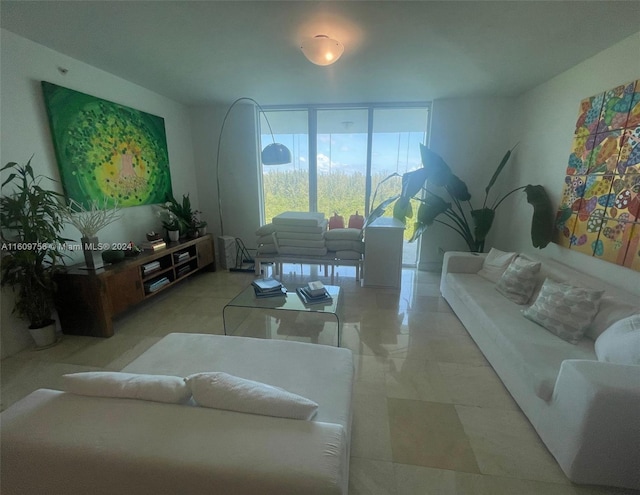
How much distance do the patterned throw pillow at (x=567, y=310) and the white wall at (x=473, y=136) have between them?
7.77ft

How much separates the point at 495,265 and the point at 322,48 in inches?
99.3

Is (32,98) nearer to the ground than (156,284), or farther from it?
farther from it

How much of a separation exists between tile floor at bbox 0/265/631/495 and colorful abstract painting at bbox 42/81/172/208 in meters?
1.30

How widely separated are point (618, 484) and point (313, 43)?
303 centimetres

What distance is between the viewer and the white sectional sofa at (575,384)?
3.84ft

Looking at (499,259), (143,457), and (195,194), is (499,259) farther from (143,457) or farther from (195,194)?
(195,194)

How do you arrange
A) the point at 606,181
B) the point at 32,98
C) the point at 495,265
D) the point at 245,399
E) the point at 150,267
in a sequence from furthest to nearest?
1. the point at 150,267
2. the point at 495,265
3. the point at 32,98
4. the point at 606,181
5. the point at 245,399

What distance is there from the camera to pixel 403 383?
1.93 meters

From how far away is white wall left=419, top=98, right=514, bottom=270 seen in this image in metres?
3.74

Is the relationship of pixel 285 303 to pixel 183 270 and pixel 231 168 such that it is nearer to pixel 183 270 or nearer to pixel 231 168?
pixel 183 270

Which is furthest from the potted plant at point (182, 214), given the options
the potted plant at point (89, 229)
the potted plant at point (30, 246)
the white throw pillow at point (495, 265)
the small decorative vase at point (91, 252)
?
the white throw pillow at point (495, 265)

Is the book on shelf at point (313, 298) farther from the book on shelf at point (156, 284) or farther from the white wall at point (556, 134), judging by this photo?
the white wall at point (556, 134)

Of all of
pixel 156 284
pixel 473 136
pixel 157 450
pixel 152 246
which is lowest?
pixel 156 284

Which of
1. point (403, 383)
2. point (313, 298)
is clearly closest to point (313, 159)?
point (313, 298)
